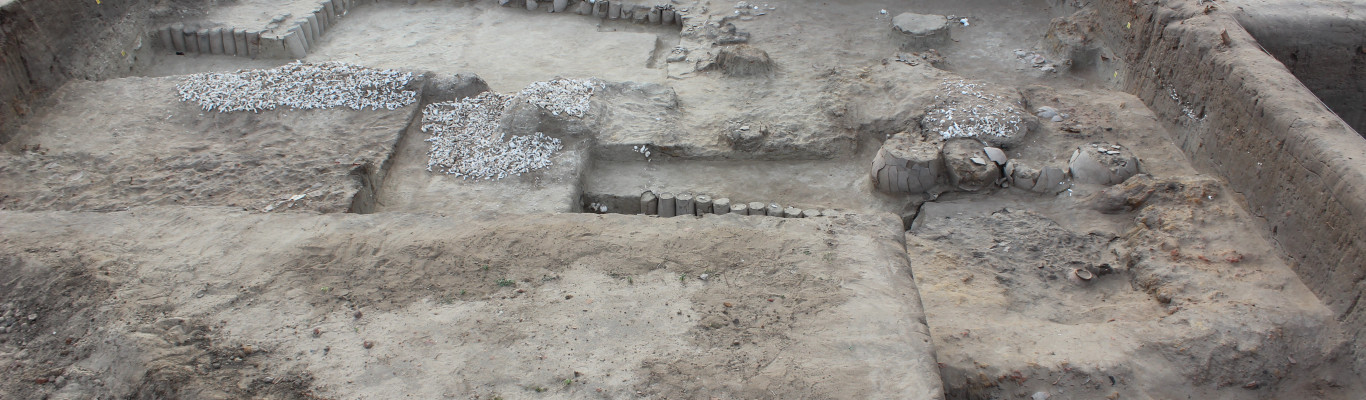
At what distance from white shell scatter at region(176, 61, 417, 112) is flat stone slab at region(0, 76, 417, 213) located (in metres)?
0.08

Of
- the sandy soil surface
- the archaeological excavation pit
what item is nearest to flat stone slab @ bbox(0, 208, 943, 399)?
the archaeological excavation pit

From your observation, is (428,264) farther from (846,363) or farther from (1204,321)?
(1204,321)

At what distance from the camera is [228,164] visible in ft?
15.0

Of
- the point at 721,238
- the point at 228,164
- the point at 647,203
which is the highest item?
the point at 721,238

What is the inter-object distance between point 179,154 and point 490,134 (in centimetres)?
173

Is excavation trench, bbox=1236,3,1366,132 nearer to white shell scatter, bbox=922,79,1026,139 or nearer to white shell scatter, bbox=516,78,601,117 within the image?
white shell scatter, bbox=922,79,1026,139

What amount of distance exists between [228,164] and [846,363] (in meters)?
3.79

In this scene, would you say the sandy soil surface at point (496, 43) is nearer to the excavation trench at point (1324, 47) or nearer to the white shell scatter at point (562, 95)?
the white shell scatter at point (562, 95)

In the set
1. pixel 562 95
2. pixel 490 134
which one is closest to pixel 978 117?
pixel 562 95

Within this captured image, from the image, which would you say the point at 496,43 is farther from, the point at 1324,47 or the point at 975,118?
the point at 1324,47

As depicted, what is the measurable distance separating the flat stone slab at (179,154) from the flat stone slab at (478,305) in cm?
127

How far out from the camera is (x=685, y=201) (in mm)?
4633

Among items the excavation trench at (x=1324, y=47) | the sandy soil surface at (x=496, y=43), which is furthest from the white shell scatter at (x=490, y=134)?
the excavation trench at (x=1324, y=47)

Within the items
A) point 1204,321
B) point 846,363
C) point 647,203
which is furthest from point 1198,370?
point 647,203
